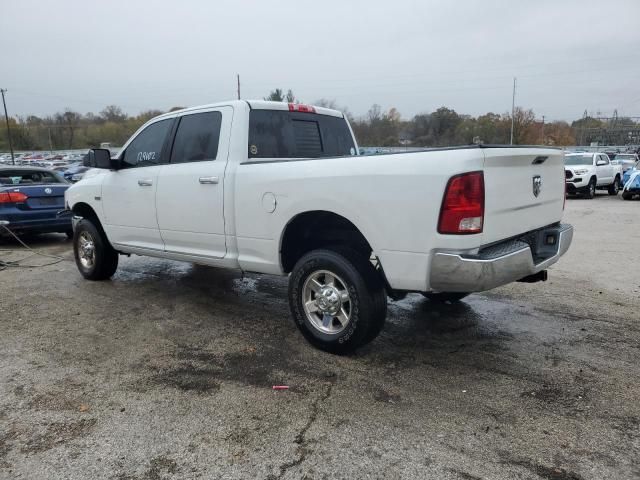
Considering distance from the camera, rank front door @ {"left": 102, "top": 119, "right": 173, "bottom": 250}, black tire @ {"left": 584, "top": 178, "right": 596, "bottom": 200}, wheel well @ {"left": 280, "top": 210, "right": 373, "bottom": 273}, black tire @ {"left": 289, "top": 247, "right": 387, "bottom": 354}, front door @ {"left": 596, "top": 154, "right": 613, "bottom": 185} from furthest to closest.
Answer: front door @ {"left": 596, "top": 154, "right": 613, "bottom": 185}, black tire @ {"left": 584, "top": 178, "right": 596, "bottom": 200}, front door @ {"left": 102, "top": 119, "right": 173, "bottom": 250}, wheel well @ {"left": 280, "top": 210, "right": 373, "bottom": 273}, black tire @ {"left": 289, "top": 247, "right": 387, "bottom": 354}

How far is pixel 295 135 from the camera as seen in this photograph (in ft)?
16.3

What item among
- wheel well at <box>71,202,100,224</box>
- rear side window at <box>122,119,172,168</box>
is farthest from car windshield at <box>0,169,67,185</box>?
rear side window at <box>122,119,172,168</box>

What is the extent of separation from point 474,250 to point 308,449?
1572mm

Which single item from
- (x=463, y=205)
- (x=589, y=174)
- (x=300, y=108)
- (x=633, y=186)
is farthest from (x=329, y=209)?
(x=589, y=174)

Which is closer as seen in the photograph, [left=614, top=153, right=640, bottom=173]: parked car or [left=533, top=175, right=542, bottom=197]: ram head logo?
[left=533, top=175, right=542, bottom=197]: ram head logo

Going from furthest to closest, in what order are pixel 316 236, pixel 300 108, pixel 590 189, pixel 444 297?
Answer: pixel 590 189
pixel 444 297
pixel 300 108
pixel 316 236

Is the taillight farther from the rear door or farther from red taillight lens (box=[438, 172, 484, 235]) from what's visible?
red taillight lens (box=[438, 172, 484, 235])

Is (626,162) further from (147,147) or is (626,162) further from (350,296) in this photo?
(350,296)

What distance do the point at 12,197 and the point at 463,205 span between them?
327 inches

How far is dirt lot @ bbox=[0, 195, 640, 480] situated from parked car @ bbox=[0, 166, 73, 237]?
3.57 m

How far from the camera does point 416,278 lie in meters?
3.32

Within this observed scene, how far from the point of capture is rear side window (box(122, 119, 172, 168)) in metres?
5.31

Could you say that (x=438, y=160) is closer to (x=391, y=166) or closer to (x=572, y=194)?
(x=391, y=166)

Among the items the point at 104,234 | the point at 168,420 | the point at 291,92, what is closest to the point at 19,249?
the point at 104,234
